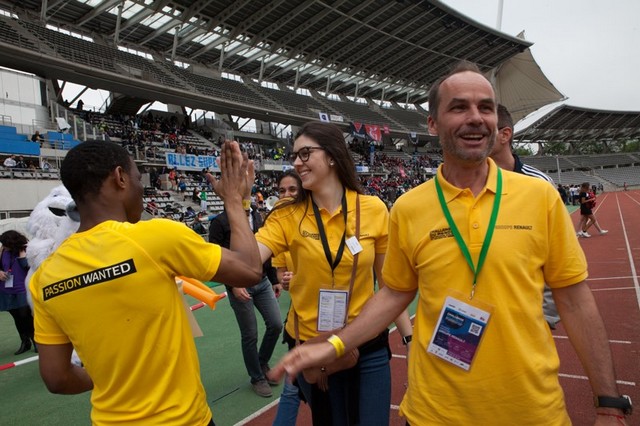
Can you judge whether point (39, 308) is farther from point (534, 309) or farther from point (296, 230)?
point (534, 309)

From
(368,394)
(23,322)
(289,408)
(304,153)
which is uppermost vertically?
(304,153)

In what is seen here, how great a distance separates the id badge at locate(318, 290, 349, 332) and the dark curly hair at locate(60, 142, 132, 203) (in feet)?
3.88

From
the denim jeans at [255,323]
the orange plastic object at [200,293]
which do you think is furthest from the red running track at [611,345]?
the orange plastic object at [200,293]

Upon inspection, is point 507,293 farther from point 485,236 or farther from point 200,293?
→ point 200,293

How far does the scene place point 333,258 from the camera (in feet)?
7.45

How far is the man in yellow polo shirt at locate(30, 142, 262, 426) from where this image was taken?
1506mm

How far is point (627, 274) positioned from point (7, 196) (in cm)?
1719

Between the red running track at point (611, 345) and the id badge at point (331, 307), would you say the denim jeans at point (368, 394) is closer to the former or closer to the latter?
the id badge at point (331, 307)

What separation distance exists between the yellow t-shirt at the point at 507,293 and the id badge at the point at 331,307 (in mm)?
721

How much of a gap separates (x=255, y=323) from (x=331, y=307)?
73.7 inches

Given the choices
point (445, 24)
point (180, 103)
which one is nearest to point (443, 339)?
point (180, 103)

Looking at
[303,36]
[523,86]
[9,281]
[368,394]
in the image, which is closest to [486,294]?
[368,394]

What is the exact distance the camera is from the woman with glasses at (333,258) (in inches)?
84.3

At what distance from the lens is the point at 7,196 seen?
45.8ft
